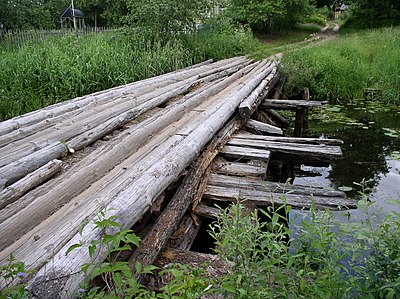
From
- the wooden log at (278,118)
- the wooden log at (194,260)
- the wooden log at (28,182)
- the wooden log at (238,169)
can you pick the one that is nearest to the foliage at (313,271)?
the wooden log at (194,260)

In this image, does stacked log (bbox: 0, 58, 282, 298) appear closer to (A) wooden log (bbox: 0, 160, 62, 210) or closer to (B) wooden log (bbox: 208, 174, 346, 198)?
(A) wooden log (bbox: 0, 160, 62, 210)

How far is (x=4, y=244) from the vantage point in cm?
188

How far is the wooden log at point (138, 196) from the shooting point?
1.60 meters

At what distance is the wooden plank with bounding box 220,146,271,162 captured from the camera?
4008 mm

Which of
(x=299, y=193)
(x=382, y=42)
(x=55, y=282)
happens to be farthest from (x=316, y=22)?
(x=55, y=282)

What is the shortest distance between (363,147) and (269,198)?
4436 millimetres

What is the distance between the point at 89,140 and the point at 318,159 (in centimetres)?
248

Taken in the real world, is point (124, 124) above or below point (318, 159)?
above

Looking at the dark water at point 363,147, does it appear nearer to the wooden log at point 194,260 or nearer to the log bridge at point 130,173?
the log bridge at point 130,173

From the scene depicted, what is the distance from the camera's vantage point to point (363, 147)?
6.88 metres

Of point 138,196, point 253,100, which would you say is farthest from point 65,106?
point 253,100

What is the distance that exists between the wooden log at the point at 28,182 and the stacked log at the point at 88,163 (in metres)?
0.01

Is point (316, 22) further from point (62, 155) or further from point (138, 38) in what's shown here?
point (62, 155)

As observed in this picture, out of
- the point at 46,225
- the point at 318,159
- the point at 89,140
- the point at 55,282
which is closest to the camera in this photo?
the point at 55,282
